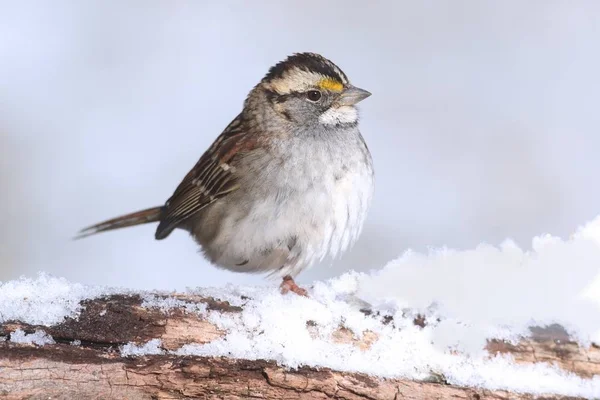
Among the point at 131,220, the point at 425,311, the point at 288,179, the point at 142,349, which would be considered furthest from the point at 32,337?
the point at 131,220

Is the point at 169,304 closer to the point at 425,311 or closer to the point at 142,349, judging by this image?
the point at 142,349

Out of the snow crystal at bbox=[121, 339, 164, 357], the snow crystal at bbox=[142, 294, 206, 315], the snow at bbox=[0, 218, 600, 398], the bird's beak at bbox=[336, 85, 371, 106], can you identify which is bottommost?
the snow crystal at bbox=[121, 339, 164, 357]

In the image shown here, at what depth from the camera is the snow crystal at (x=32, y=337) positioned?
2.57 m

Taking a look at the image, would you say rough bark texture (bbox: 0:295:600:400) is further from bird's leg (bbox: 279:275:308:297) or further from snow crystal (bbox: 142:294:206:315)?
bird's leg (bbox: 279:275:308:297)

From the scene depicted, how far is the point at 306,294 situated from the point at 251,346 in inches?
18.1

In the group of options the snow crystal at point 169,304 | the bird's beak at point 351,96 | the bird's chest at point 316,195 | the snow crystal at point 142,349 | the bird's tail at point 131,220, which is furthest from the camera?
the bird's tail at point 131,220

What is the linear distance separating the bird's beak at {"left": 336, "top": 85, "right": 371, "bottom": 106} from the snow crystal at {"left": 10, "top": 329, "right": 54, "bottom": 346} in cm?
202

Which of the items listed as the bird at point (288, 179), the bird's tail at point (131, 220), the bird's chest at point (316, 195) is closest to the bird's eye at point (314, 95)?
the bird at point (288, 179)

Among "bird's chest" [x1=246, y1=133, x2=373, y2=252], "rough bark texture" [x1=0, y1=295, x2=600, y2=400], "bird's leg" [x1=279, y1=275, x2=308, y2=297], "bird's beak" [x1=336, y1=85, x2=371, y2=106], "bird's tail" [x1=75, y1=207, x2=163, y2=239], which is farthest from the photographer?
"bird's tail" [x1=75, y1=207, x2=163, y2=239]

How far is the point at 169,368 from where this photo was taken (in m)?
2.71

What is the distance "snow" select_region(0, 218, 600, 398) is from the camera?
2885 millimetres

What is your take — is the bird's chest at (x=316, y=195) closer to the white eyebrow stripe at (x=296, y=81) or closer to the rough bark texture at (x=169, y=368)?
the white eyebrow stripe at (x=296, y=81)

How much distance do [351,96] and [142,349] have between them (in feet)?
6.05

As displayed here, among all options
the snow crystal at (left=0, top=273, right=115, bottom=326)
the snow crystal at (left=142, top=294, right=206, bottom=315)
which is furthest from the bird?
the snow crystal at (left=0, top=273, right=115, bottom=326)
